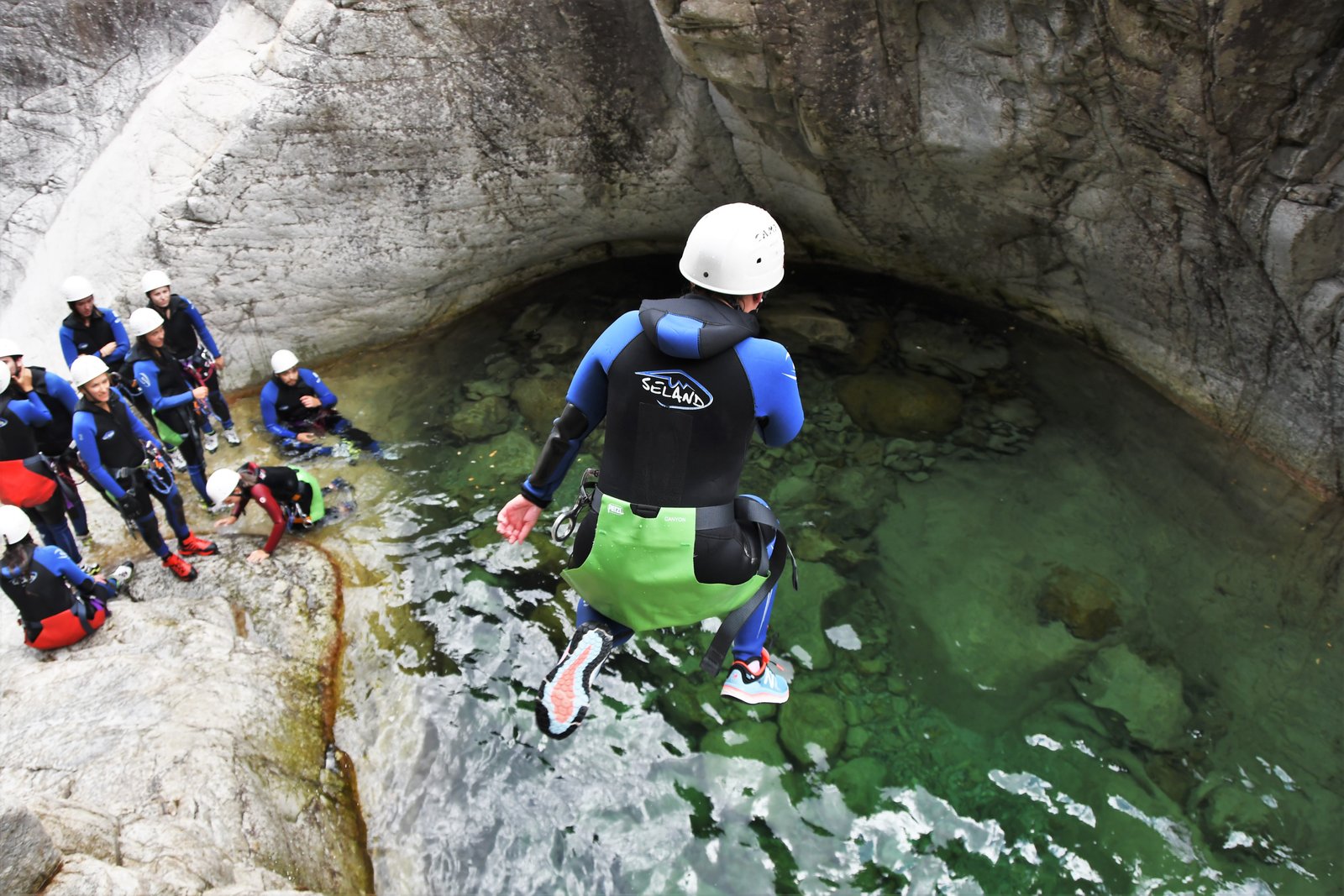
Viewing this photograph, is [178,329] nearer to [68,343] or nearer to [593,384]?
[68,343]

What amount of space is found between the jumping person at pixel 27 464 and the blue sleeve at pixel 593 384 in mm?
4559

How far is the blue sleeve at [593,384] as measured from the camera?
10.4ft

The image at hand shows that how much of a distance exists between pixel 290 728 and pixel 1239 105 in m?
6.52

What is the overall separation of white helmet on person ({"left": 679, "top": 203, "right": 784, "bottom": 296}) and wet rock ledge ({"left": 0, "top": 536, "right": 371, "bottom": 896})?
2892 millimetres

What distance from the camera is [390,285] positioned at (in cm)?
856

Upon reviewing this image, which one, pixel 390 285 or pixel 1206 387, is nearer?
pixel 1206 387

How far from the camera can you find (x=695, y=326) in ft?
9.73

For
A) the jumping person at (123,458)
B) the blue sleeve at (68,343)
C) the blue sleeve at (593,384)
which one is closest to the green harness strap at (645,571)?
the blue sleeve at (593,384)

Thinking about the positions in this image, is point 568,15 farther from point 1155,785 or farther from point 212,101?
point 1155,785

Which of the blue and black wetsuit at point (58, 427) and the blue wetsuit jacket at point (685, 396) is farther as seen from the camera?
the blue and black wetsuit at point (58, 427)

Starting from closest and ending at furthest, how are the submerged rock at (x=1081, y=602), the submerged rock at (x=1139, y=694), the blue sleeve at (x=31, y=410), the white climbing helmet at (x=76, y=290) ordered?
the submerged rock at (x=1139, y=694) < the submerged rock at (x=1081, y=602) < the blue sleeve at (x=31, y=410) < the white climbing helmet at (x=76, y=290)

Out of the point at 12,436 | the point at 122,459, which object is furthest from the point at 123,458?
the point at 12,436

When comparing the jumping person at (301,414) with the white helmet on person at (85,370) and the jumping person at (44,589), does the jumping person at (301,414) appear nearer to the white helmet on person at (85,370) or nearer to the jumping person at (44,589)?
the white helmet on person at (85,370)

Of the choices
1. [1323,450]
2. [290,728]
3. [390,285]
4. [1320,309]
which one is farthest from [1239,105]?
[390,285]
